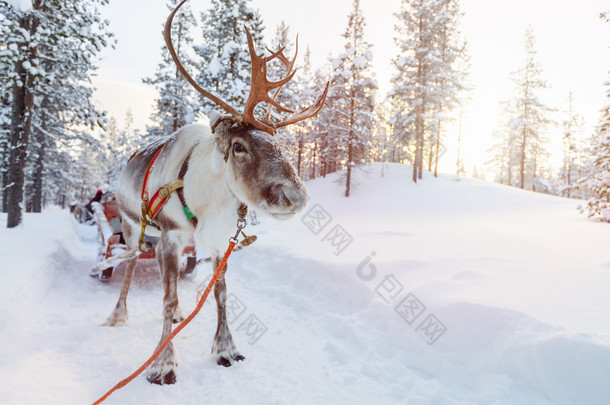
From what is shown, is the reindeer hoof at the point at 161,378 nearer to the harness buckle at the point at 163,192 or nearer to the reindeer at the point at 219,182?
the reindeer at the point at 219,182

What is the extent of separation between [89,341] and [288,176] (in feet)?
9.93

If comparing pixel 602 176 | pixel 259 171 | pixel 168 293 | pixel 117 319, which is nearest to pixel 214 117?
pixel 259 171

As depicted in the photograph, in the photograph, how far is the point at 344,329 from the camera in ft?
13.3

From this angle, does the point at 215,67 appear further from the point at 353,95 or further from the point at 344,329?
the point at 344,329

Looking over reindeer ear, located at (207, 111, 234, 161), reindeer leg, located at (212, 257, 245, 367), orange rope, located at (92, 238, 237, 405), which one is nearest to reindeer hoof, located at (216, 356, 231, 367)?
reindeer leg, located at (212, 257, 245, 367)

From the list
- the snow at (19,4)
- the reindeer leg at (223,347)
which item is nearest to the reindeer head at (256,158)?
the reindeer leg at (223,347)

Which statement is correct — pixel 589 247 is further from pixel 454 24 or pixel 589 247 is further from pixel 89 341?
pixel 454 24

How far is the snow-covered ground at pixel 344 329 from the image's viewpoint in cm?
267

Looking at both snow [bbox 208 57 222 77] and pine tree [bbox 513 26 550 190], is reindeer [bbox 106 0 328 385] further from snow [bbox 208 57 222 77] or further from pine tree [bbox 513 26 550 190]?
pine tree [bbox 513 26 550 190]

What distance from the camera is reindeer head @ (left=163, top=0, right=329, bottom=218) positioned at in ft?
7.99

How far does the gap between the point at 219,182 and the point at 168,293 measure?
1251 millimetres

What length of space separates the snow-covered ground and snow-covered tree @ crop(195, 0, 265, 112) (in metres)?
9.52

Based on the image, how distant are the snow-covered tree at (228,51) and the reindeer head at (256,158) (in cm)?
1072

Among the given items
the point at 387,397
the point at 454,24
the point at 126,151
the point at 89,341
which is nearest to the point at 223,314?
the point at 89,341
